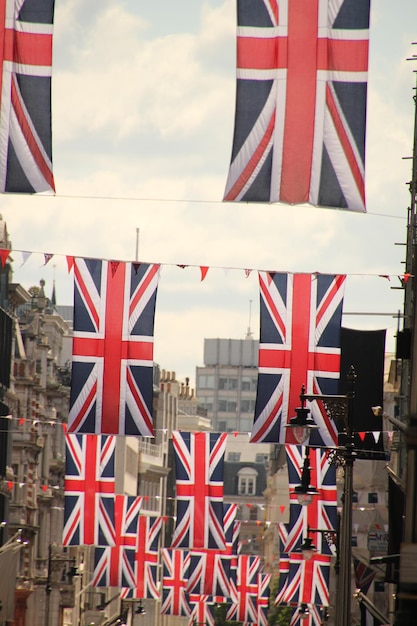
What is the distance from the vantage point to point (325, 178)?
81.9 feet

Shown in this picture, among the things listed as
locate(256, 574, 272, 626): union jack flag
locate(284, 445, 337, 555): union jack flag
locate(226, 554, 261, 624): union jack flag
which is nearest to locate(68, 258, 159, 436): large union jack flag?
locate(284, 445, 337, 555): union jack flag

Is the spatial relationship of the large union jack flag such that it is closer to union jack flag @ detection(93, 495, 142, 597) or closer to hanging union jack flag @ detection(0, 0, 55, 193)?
hanging union jack flag @ detection(0, 0, 55, 193)

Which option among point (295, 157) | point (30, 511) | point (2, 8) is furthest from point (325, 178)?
point (30, 511)

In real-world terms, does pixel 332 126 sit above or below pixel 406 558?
above

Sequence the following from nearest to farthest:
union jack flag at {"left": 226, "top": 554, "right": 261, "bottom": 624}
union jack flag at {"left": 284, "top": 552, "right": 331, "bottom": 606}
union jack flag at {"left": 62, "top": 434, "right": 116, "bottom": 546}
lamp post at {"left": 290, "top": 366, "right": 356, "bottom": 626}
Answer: lamp post at {"left": 290, "top": 366, "right": 356, "bottom": 626}
union jack flag at {"left": 62, "top": 434, "right": 116, "bottom": 546}
union jack flag at {"left": 284, "top": 552, "right": 331, "bottom": 606}
union jack flag at {"left": 226, "top": 554, "right": 261, "bottom": 624}

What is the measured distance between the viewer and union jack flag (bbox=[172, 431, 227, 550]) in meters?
49.1

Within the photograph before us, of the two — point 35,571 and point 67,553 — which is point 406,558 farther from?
point 67,553

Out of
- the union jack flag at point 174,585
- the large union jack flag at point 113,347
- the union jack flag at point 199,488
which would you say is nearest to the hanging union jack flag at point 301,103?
the large union jack flag at point 113,347

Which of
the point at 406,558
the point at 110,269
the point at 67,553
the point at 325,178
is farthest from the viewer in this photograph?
the point at 67,553

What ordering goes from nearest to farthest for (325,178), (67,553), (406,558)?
(406,558) < (325,178) < (67,553)

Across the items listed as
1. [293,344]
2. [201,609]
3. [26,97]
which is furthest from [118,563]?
[26,97]

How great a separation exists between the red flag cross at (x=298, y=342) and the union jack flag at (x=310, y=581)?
29.1m

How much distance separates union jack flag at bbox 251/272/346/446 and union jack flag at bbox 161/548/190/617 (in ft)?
135

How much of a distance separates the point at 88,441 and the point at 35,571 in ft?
146
